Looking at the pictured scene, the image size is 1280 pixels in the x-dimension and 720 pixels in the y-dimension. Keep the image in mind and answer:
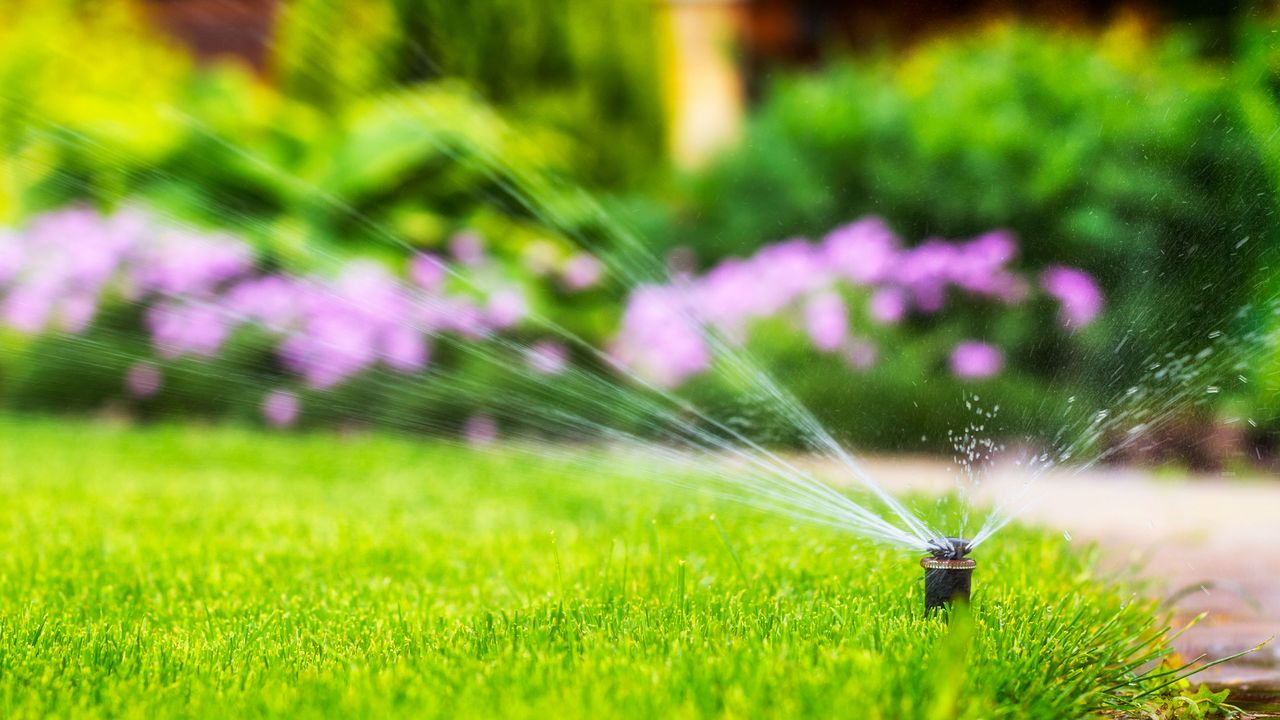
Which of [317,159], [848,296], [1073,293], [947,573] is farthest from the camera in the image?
Answer: [317,159]

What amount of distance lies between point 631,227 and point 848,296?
1685 mm

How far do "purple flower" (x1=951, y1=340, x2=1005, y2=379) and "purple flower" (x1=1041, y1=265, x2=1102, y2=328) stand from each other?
11.4 inches

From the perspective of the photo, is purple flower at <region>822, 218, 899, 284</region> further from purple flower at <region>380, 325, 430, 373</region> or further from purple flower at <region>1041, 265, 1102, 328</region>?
purple flower at <region>380, 325, 430, 373</region>

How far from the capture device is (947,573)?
1.92 m

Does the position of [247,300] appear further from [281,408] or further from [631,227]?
[631,227]

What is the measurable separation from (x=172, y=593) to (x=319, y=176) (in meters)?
4.34

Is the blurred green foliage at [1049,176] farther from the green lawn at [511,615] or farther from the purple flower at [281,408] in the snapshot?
the purple flower at [281,408]

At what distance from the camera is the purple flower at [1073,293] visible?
14.0 feet

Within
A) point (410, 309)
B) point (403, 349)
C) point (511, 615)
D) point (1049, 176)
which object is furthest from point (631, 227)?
point (511, 615)

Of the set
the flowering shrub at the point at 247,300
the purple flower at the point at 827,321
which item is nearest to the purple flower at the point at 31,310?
the flowering shrub at the point at 247,300

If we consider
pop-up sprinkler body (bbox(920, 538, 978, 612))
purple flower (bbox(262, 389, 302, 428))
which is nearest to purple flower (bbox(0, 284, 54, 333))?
purple flower (bbox(262, 389, 302, 428))

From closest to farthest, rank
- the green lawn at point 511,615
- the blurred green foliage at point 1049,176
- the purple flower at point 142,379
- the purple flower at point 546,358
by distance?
the green lawn at point 511,615 < the blurred green foliage at point 1049,176 < the purple flower at point 546,358 < the purple flower at point 142,379

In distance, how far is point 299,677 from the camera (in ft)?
6.22

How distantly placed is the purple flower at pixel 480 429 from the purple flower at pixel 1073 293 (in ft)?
7.83
